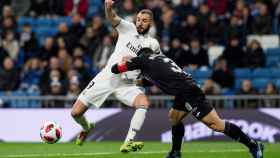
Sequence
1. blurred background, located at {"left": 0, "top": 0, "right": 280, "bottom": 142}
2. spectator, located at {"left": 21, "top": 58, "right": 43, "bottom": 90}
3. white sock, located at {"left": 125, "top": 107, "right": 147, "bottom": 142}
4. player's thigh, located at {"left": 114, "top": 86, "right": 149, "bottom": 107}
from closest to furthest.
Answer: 1. white sock, located at {"left": 125, "top": 107, "right": 147, "bottom": 142}
2. player's thigh, located at {"left": 114, "top": 86, "right": 149, "bottom": 107}
3. blurred background, located at {"left": 0, "top": 0, "right": 280, "bottom": 142}
4. spectator, located at {"left": 21, "top": 58, "right": 43, "bottom": 90}

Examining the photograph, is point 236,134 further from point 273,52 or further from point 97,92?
point 273,52

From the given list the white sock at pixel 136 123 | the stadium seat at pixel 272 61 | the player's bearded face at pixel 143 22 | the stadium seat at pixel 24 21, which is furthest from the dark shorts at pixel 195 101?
the stadium seat at pixel 24 21

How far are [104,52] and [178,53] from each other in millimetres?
2323

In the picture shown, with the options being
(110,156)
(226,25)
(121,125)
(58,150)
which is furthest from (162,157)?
(226,25)

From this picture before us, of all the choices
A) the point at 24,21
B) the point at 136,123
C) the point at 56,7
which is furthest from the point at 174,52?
the point at 136,123

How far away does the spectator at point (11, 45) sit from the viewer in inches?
952

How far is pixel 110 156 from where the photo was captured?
13219 mm

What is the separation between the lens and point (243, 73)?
21.8 m

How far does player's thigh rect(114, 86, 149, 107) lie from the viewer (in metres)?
13.7

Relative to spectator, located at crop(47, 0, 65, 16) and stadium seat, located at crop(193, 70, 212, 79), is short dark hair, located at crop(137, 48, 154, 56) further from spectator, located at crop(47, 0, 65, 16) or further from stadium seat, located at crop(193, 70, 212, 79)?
spectator, located at crop(47, 0, 65, 16)

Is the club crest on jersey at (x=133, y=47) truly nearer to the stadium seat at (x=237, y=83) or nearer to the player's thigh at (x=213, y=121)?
the player's thigh at (x=213, y=121)

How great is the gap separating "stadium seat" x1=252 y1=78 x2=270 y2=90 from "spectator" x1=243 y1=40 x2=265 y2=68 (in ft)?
1.59

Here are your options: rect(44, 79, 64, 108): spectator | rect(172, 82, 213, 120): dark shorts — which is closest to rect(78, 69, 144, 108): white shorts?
rect(172, 82, 213, 120): dark shorts

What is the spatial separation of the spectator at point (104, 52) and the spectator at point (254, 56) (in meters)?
3.62
